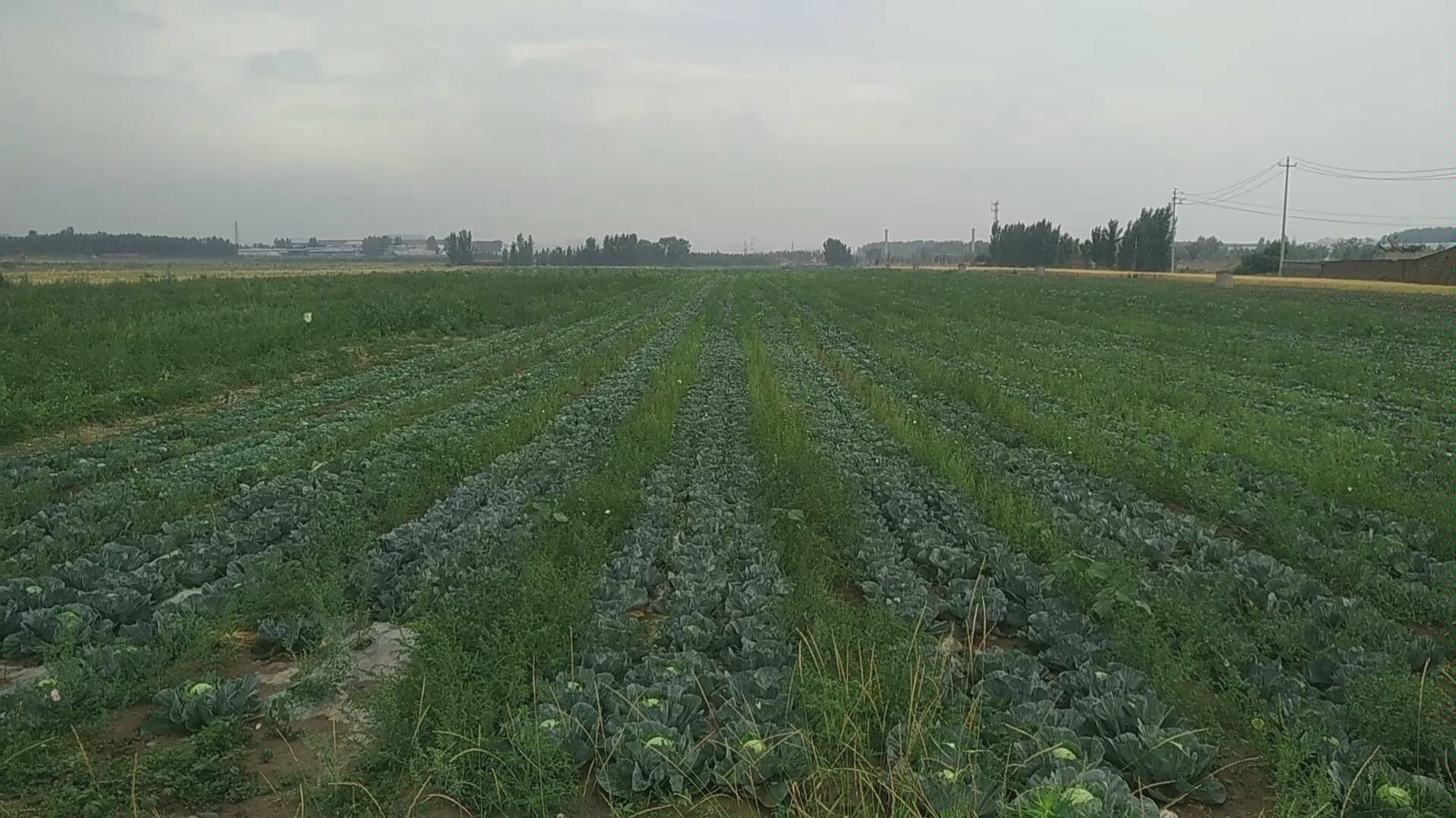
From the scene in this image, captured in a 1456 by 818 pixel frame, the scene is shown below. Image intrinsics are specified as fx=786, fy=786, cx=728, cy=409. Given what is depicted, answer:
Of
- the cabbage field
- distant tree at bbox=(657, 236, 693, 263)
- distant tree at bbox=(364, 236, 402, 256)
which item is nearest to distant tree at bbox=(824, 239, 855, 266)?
distant tree at bbox=(657, 236, 693, 263)

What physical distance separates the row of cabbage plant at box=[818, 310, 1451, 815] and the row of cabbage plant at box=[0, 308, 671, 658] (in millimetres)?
5948

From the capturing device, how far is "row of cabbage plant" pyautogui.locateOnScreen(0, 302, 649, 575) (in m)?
5.98

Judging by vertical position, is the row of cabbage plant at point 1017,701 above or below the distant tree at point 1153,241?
below

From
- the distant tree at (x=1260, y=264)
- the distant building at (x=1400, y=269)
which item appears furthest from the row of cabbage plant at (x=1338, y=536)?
the distant tree at (x=1260, y=264)

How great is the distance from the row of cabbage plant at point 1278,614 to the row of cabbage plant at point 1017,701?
58 centimetres

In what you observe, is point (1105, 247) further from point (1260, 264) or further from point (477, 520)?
point (477, 520)

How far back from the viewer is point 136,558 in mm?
5598

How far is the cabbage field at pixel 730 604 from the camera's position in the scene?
3324 mm

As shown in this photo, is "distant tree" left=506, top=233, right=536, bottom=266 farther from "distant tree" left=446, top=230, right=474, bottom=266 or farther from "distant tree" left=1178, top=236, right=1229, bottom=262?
"distant tree" left=1178, top=236, right=1229, bottom=262

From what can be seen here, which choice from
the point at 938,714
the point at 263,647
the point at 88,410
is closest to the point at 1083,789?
the point at 938,714

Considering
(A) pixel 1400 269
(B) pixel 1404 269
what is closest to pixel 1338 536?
(B) pixel 1404 269

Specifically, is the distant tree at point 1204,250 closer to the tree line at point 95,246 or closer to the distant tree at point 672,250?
the distant tree at point 672,250

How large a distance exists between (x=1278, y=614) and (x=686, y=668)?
353 cm

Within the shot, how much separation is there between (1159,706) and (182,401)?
46.9 feet
